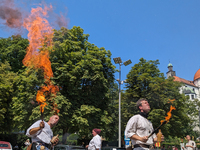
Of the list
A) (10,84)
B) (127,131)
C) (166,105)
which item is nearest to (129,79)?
(166,105)

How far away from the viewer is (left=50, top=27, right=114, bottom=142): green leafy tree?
2006 centimetres

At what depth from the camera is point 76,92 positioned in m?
21.1

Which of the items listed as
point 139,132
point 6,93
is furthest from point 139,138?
point 6,93

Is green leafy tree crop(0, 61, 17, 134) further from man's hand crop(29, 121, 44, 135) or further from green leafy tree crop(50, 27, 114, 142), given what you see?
man's hand crop(29, 121, 44, 135)

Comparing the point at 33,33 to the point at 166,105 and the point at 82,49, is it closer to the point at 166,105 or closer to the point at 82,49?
the point at 82,49

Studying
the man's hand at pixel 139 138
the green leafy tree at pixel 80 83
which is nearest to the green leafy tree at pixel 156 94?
the green leafy tree at pixel 80 83

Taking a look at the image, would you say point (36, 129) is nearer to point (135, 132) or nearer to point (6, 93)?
point (135, 132)

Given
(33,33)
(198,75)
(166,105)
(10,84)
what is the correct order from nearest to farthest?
1. (33,33)
2. (10,84)
3. (166,105)
4. (198,75)

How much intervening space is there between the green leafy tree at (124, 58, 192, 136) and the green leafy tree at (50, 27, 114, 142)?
7.54 metres

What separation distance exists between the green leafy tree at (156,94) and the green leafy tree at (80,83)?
297 inches

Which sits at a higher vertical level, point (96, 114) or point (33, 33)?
point (33, 33)

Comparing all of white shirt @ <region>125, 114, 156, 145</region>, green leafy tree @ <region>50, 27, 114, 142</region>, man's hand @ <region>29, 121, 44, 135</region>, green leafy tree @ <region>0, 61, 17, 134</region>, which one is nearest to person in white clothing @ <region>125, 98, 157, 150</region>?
white shirt @ <region>125, 114, 156, 145</region>

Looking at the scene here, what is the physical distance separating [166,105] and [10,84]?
20647 mm

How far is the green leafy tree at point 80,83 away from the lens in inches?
790
